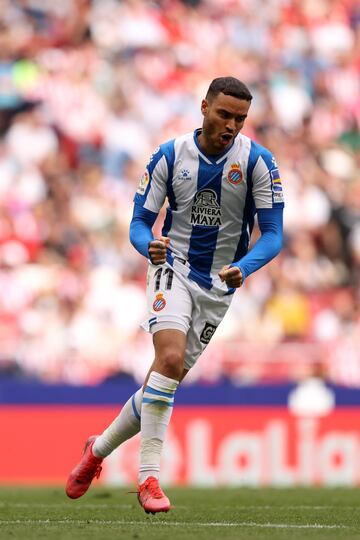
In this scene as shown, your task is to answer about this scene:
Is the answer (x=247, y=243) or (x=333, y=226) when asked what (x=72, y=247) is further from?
(x=247, y=243)

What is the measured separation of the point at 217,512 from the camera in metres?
7.29

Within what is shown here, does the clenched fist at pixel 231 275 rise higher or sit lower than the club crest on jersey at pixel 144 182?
lower

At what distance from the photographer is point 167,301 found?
668cm

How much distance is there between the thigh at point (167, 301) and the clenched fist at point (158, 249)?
317mm

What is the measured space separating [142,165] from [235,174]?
10.3m

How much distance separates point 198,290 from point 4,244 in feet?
28.9

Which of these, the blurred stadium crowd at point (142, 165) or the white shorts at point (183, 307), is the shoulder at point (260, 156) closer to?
the white shorts at point (183, 307)

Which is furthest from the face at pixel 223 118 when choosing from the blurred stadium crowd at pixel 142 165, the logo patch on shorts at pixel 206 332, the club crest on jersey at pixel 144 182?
the blurred stadium crowd at pixel 142 165

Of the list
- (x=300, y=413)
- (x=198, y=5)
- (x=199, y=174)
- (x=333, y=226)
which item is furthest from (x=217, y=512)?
(x=198, y=5)

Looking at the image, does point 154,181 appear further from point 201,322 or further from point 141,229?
point 201,322

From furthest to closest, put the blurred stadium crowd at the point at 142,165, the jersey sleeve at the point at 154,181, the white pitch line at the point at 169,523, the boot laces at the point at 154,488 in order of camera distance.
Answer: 1. the blurred stadium crowd at the point at 142,165
2. the jersey sleeve at the point at 154,181
3. the boot laces at the point at 154,488
4. the white pitch line at the point at 169,523

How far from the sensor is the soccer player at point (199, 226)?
260 inches

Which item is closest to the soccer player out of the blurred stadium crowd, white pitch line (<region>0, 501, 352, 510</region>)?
white pitch line (<region>0, 501, 352, 510</region>)

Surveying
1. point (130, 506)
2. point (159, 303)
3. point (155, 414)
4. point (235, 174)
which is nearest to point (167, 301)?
point (159, 303)
